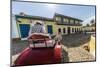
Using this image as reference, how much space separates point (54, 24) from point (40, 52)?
1.23ft

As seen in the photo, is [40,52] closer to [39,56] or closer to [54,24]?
[39,56]

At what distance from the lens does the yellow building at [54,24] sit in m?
A: 2.12

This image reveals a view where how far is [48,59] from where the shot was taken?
2215 mm

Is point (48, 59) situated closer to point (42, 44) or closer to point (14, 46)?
point (42, 44)

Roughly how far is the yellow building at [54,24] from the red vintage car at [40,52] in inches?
4.0

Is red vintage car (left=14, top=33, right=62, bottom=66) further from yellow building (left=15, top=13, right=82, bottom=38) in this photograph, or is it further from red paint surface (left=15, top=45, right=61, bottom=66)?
yellow building (left=15, top=13, right=82, bottom=38)

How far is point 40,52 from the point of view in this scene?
2188mm

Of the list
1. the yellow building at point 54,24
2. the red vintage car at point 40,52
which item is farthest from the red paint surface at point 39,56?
the yellow building at point 54,24

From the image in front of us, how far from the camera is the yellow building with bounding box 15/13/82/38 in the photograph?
2117 millimetres

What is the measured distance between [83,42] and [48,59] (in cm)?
51

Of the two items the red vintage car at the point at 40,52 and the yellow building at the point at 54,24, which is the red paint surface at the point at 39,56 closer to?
the red vintage car at the point at 40,52

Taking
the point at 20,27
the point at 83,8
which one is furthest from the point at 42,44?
the point at 83,8

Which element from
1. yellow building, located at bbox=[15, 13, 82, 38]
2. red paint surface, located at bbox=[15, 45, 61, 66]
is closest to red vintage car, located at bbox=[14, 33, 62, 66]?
red paint surface, located at bbox=[15, 45, 61, 66]

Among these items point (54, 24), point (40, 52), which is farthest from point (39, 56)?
point (54, 24)
